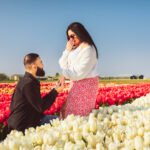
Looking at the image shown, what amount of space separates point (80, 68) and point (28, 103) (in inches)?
39.3

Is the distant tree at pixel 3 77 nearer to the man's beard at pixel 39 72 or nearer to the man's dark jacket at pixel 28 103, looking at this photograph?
the man's dark jacket at pixel 28 103

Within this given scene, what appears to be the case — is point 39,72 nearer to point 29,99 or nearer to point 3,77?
point 29,99

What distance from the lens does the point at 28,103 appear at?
721 centimetres

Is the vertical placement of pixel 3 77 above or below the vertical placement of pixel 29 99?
below

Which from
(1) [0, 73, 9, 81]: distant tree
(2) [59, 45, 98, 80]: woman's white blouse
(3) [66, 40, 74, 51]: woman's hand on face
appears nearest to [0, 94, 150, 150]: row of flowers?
(2) [59, 45, 98, 80]: woman's white blouse

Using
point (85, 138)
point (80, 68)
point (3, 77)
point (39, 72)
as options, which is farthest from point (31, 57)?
point (3, 77)

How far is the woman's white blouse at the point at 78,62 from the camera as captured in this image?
7016 mm

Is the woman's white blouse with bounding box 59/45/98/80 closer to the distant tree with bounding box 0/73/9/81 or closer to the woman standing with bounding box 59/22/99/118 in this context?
the woman standing with bounding box 59/22/99/118

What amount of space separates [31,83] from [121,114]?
1447 millimetres

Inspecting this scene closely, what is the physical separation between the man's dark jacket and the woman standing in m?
0.36

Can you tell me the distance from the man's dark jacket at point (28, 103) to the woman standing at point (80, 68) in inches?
14.2

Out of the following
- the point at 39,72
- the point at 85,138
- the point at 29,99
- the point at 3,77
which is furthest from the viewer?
the point at 3,77

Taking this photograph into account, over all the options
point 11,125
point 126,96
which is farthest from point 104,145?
point 126,96

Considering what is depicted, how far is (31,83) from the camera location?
7.02 meters
